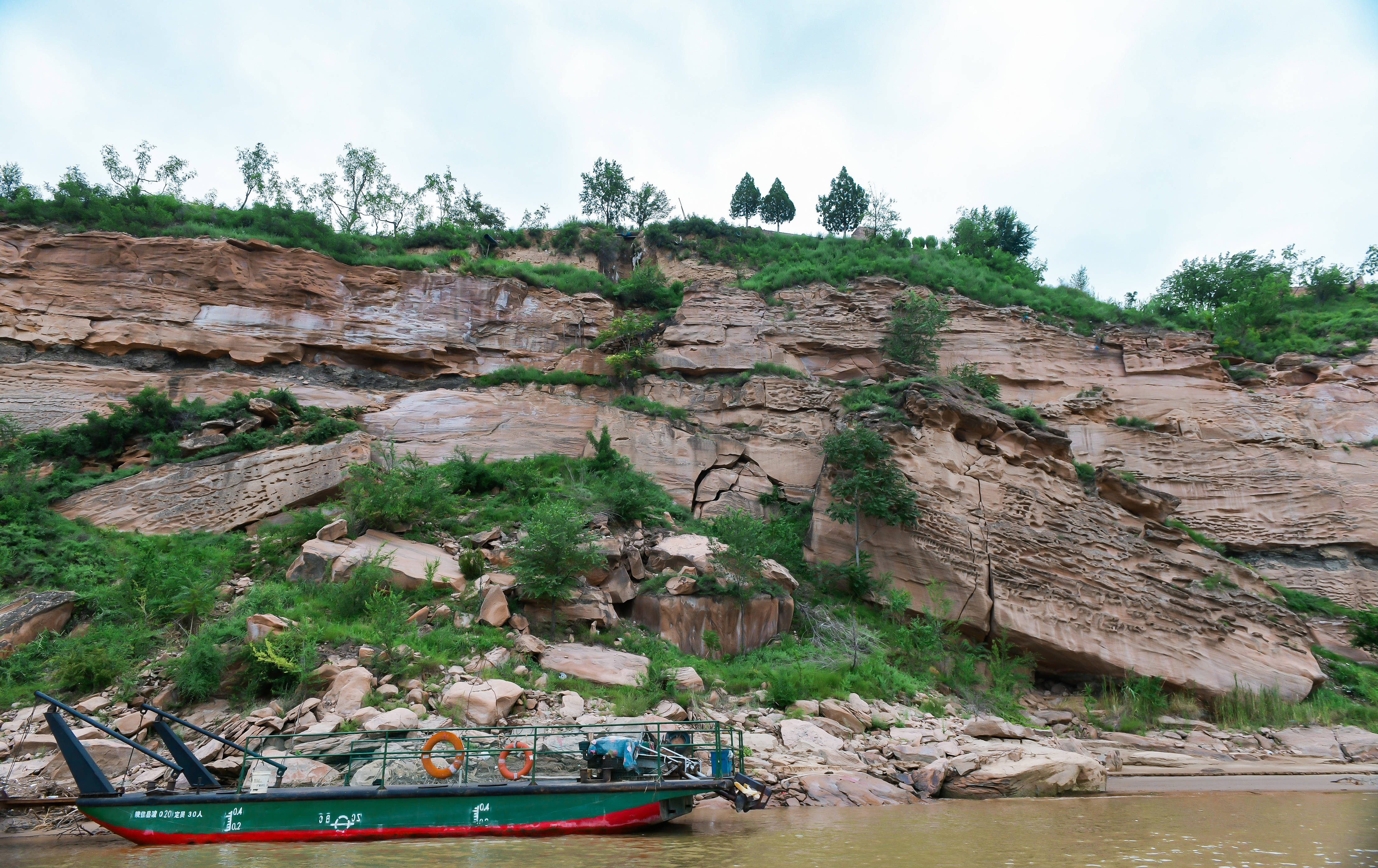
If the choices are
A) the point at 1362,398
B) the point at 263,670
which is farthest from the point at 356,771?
the point at 1362,398

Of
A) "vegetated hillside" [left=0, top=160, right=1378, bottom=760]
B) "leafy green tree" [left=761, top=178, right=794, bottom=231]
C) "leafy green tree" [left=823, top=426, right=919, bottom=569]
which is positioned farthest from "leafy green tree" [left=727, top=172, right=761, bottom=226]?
"leafy green tree" [left=823, top=426, right=919, bottom=569]

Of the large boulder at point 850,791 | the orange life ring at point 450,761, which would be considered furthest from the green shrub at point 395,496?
the large boulder at point 850,791

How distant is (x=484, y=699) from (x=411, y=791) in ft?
7.84

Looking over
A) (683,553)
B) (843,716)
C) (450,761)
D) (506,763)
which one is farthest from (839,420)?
(450,761)

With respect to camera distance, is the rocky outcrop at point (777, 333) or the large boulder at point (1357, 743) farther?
the rocky outcrop at point (777, 333)

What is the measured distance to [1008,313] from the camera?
2539cm

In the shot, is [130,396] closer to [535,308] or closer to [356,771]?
[535,308]

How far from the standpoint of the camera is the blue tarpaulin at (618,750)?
8.05 meters

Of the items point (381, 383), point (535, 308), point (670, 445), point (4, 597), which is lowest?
point (4, 597)

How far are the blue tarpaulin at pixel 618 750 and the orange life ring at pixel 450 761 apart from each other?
58.9 inches

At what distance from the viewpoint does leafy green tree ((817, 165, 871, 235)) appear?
39844 mm

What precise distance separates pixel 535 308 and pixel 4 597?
15227 millimetres

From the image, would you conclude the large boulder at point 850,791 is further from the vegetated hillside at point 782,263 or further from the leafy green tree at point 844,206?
the leafy green tree at point 844,206

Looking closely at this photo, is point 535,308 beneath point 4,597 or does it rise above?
above
